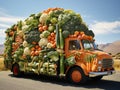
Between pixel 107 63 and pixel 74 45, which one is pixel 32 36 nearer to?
pixel 74 45

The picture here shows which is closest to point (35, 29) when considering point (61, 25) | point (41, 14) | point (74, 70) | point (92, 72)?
point (41, 14)

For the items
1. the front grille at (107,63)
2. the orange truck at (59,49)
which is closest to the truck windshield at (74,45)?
the orange truck at (59,49)

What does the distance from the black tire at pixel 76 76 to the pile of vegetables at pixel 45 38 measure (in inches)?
21.3

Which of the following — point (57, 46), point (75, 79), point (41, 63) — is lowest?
point (75, 79)

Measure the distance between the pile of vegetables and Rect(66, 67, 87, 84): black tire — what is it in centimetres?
54

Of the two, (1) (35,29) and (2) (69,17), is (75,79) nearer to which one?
(2) (69,17)

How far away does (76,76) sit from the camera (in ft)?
41.9

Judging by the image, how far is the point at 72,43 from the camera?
44.1 feet

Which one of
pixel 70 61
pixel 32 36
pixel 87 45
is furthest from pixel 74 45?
pixel 32 36

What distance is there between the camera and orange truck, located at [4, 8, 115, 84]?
12.5 metres

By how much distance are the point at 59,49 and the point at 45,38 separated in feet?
4.56

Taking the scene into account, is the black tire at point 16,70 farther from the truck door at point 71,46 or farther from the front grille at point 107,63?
the front grille at point 107,63

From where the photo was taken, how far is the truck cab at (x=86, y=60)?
1212 cm

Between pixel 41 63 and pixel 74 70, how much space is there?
2.32 meters
